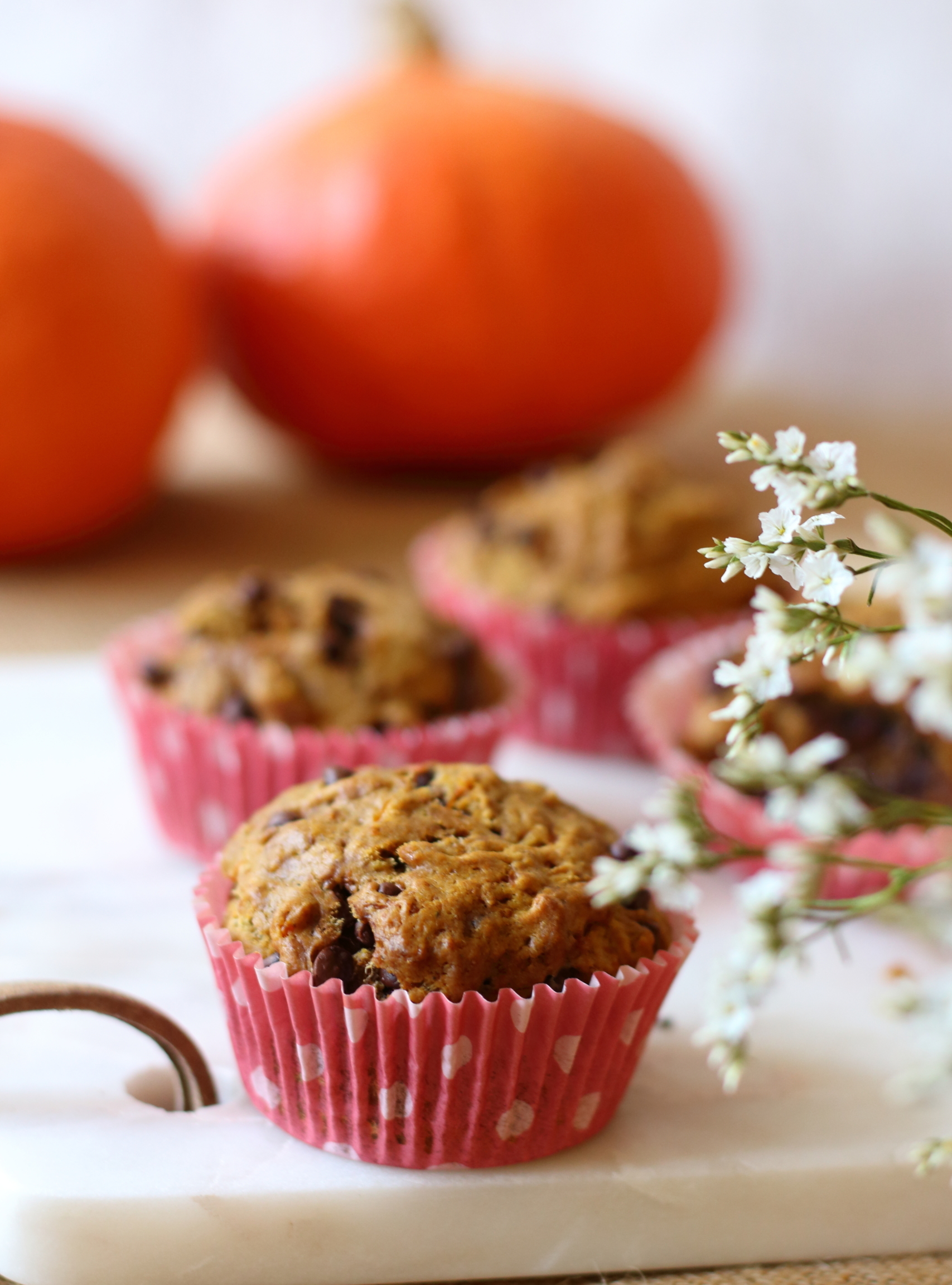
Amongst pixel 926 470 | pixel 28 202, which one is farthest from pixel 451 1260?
pixel 926 470

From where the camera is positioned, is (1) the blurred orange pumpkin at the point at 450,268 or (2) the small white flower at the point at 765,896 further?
(1) the blurred orange pumpkin at the point at 450,268

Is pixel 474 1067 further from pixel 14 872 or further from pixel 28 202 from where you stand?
pixel 28 202

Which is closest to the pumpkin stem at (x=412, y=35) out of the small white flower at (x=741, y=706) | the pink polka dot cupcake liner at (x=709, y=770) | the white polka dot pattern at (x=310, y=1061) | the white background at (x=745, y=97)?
the white background at (x=745, y=97)

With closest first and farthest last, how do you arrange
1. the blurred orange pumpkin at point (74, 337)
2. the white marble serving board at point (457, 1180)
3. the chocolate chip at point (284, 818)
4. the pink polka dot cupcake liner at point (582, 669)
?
the white marble serving board at point (457, 1180) → the chocolate chip at point (284, 818) → the pink polka dot cupcake liner at point (582, 669) → the blurred orange pumpkin at point (74, 337)

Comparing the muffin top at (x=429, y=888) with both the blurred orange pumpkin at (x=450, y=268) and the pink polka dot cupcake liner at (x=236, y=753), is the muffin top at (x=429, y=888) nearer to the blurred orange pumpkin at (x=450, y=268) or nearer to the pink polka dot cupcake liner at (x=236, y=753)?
the pink polka dot cupcake liner at (x=236, y=753)

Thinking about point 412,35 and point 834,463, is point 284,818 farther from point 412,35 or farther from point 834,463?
point 412,35

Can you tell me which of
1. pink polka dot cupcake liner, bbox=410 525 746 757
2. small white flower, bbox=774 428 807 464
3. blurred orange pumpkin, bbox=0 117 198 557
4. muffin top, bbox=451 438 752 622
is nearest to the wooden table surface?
blurred orange pumpkin, bbox=0 117 198 557
